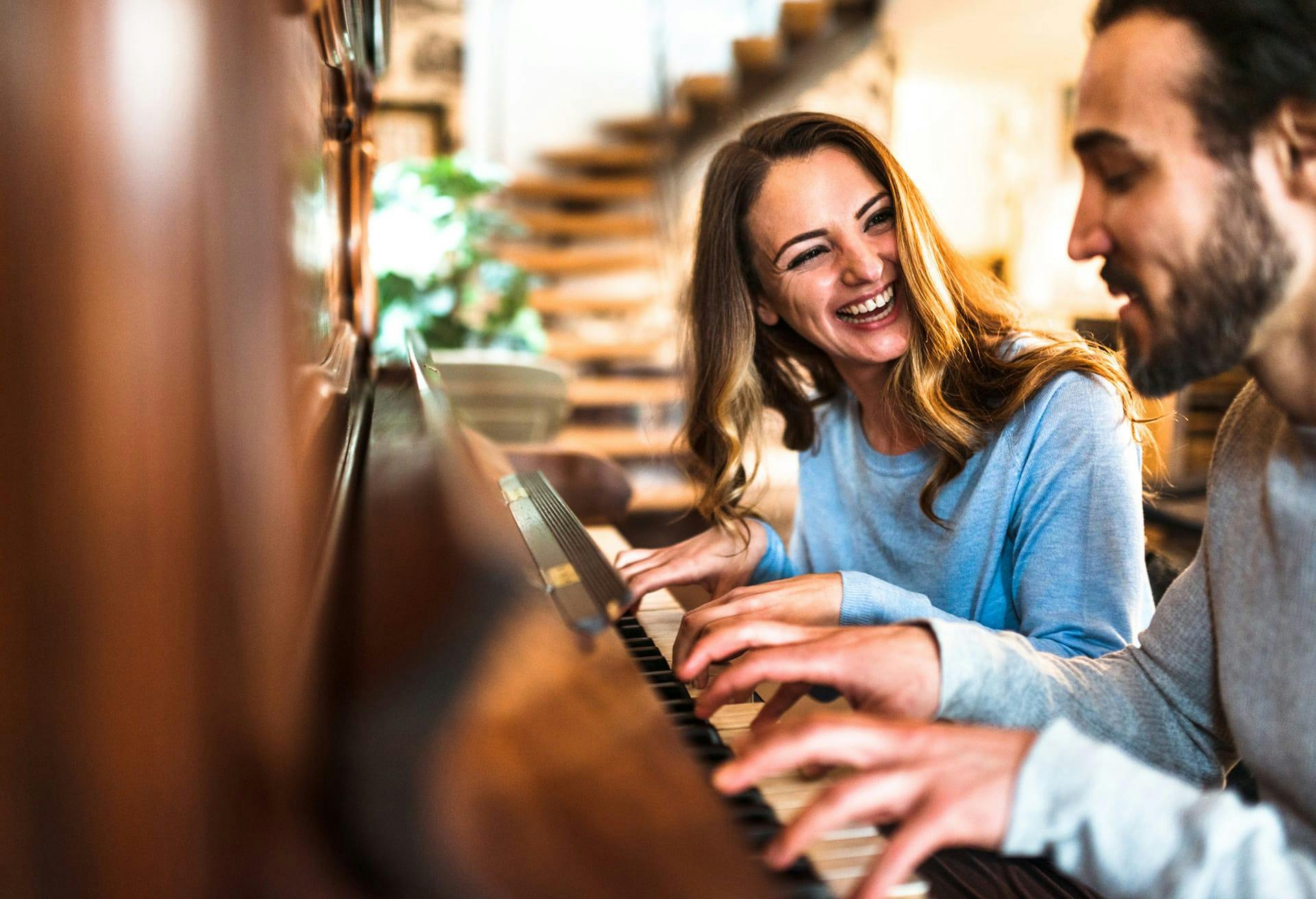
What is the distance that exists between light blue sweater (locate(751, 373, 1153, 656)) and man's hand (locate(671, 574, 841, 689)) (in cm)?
2

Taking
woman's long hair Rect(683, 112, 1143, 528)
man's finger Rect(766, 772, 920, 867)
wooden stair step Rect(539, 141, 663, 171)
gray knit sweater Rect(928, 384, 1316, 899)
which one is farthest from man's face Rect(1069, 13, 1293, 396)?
wooden stair step Rect(539, 141, 663, 171)

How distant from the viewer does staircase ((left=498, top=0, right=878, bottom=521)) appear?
7.32 metres

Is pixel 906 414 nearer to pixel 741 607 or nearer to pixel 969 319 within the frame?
pixel 969 319

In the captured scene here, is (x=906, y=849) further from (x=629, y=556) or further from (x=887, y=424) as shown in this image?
(x=887, y=424)

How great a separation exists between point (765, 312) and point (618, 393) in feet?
17.6

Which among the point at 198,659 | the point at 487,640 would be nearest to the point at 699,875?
the point at 487,640

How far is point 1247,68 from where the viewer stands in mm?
778

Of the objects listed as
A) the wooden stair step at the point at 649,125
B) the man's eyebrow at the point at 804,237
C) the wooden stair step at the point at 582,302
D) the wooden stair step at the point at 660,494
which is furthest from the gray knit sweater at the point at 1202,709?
the wooden stair step at the point at 649,125

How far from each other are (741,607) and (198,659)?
27.8 inches

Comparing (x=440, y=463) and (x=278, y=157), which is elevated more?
(x=278, y=157)

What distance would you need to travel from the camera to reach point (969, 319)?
1.65 meters

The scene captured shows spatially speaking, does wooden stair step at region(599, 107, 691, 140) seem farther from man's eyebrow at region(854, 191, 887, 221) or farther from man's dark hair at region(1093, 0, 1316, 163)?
man's dark hair at region(1093, 0, 1316, 163)

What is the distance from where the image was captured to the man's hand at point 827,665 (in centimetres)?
82

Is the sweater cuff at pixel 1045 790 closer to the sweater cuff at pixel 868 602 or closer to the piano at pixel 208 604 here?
the piano at pixel 208 604
